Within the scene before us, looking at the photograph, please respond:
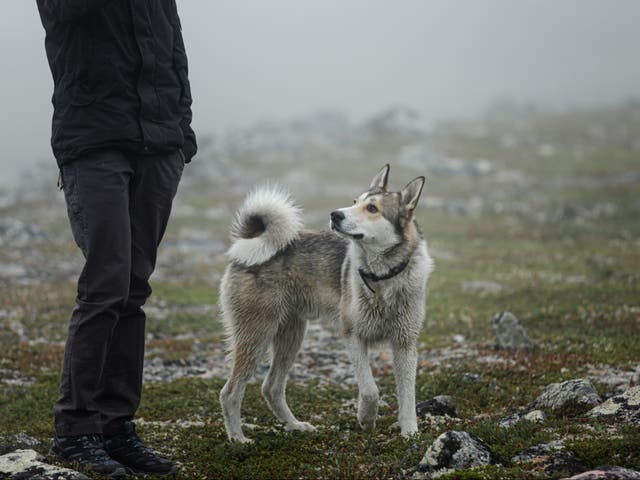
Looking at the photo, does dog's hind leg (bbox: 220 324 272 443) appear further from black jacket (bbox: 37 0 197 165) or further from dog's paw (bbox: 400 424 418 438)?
black jacket (bbox: 37 0 197 165)

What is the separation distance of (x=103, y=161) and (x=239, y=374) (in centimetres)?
307

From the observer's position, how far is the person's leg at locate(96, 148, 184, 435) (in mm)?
6375

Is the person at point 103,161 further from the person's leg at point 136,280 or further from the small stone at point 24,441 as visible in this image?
the small stone at point 24,441

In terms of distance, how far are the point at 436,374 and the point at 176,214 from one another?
26814mm

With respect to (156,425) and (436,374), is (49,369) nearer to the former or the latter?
(156,425)

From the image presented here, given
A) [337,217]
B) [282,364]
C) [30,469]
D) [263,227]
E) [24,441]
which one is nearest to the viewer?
[30,469]

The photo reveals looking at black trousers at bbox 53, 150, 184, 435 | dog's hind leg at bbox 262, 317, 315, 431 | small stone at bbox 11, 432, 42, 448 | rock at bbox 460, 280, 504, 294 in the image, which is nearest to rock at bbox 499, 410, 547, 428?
→ dog's hind leg at bbox 262, 317, 315, 431

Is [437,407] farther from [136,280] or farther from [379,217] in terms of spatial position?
[136,280]

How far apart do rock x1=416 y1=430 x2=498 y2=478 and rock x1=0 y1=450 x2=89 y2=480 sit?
2.94 m

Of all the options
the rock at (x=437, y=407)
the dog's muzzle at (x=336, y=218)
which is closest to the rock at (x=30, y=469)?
the dog's muzzle at (x=336, y=218)

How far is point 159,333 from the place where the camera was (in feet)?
48.2

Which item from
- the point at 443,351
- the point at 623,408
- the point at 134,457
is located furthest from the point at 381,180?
the point at 443,351

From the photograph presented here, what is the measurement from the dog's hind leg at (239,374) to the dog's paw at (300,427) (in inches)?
24.7

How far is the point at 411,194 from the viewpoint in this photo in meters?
7.79
